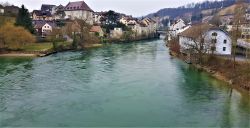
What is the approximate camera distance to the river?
1393 cm

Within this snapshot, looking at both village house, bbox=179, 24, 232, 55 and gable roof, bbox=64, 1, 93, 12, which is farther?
gable roof, bbox=64, 1, 93, 12

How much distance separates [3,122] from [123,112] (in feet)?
16.1

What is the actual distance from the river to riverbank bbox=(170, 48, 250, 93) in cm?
71

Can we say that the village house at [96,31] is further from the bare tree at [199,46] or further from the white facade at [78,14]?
the bare tree at [199,46]

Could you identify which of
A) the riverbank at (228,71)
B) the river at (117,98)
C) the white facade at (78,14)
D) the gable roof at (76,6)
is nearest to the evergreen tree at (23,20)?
the river at (117,98)

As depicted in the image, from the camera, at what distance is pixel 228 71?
75.2 feet

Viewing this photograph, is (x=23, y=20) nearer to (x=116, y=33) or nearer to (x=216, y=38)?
(x=216, y=38)

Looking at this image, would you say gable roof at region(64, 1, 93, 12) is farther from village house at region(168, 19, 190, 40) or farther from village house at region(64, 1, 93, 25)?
village house at region(168, 19, 190, 40)

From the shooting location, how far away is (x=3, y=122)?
13336mm

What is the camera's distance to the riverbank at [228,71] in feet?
66.0

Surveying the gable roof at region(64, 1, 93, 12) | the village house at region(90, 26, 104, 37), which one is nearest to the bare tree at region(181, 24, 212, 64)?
the village house at region(90, 26, 104, 37)

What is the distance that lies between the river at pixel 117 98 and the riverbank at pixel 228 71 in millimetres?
711

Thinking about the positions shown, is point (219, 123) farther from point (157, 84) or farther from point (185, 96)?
point (157, 84)

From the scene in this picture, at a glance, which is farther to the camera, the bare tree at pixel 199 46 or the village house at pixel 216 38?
the village house at pixel 216 38
